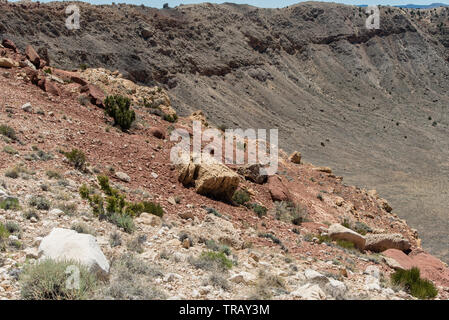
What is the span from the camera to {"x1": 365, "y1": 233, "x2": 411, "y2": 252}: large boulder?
1164cm

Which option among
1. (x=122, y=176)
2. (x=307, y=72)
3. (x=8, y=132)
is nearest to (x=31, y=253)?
(x=122, y=176)

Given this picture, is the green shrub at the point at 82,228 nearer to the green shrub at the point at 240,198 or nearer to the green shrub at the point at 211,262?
the green shrub at the point at 211,262

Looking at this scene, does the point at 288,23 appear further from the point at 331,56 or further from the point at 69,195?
the point at 69,195

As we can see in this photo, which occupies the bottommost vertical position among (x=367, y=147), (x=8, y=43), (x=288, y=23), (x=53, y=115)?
(x=367, y=147)

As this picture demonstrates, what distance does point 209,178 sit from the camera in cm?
1084

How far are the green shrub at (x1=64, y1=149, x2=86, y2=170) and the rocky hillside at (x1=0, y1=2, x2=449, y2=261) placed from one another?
64.9 ft

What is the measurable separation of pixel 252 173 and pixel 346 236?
4333 millimetres

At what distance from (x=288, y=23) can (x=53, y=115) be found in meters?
68.9

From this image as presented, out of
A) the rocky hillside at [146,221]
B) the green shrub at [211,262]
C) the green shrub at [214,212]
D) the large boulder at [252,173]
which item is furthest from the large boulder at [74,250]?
the large boulder at [252,173]

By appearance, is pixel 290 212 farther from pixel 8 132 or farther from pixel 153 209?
pixel 8 132

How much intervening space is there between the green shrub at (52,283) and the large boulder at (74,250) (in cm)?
27

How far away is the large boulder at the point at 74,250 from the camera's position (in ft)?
15.5
